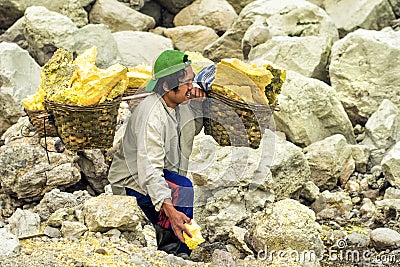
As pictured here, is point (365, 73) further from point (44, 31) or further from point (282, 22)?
point (44, 31)

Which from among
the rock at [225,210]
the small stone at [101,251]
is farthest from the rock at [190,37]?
the small stone at [101,251]

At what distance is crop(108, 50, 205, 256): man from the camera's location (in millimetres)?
4117

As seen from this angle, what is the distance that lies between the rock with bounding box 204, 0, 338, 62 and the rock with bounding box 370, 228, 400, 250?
4.64 m

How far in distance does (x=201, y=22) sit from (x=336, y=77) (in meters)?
4.27

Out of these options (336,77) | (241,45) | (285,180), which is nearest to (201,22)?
(241,45)

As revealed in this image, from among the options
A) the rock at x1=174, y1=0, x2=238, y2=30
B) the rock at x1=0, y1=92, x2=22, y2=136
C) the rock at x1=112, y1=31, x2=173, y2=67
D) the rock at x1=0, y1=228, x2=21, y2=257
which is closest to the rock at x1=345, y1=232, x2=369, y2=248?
the rock at x1=0, y1=228, x2=21, y2=257

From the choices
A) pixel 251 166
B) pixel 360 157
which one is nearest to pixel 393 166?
pixel 360 157

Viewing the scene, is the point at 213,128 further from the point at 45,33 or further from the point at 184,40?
the point at 184,40

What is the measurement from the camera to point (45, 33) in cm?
966

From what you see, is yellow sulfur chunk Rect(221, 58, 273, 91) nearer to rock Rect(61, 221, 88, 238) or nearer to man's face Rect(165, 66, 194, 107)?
man's face Rect(165, 66, 194, 107)

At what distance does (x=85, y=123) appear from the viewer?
454 cm

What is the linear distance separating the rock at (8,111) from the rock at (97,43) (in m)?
1.59

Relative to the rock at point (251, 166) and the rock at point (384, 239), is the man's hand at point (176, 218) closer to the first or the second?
the rock at point (251, 166)

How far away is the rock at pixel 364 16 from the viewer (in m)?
A: 10.7
